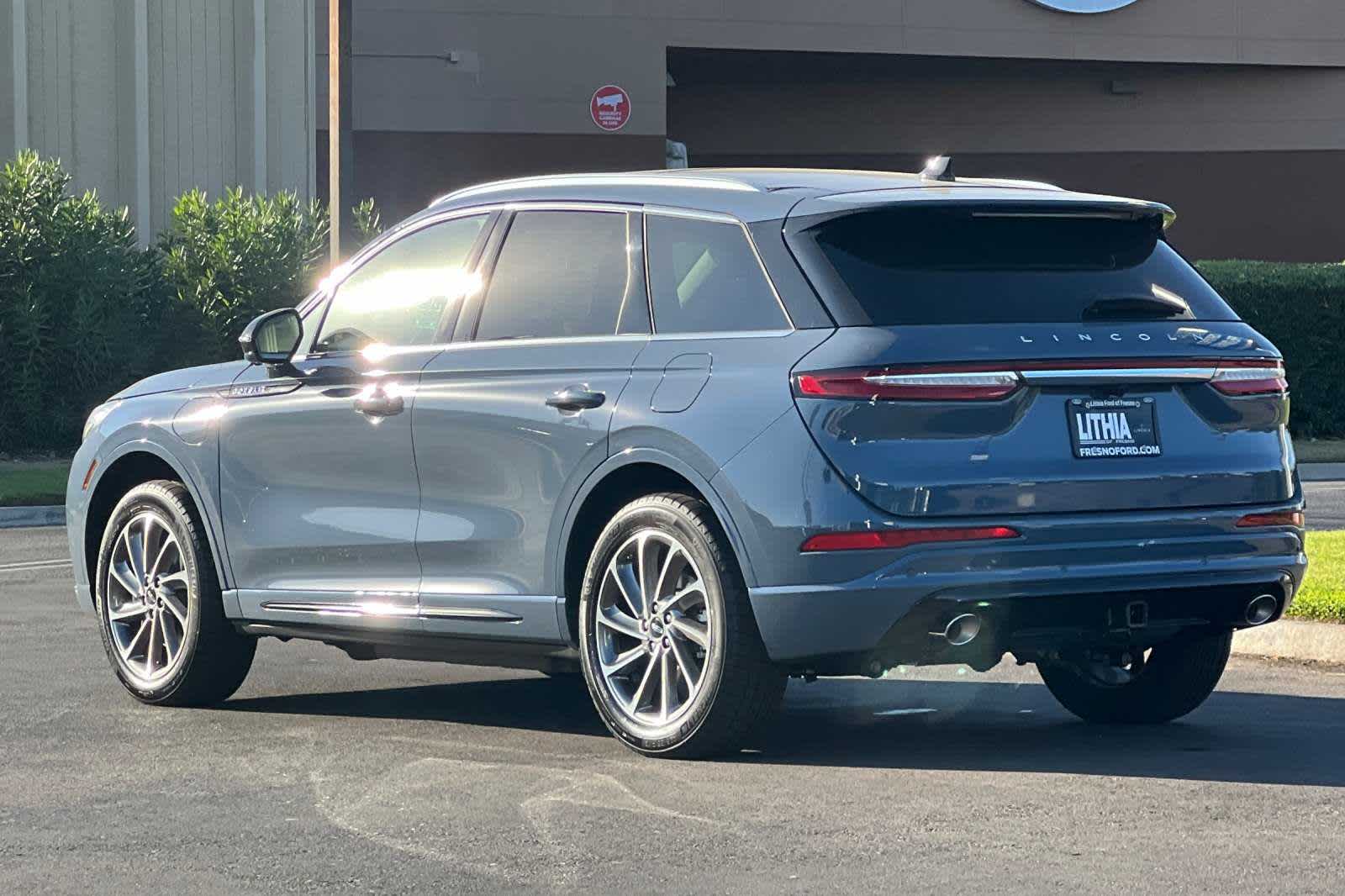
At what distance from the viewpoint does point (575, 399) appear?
7.39m

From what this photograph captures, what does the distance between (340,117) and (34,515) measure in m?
4.51

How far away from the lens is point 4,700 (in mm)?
8766

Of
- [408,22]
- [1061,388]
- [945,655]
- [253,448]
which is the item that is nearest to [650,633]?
[945,655]

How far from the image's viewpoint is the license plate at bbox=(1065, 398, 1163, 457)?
689 centimetres

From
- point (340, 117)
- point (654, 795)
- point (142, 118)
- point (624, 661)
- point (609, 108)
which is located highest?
point (609, 108)

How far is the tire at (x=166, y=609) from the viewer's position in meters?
8.71

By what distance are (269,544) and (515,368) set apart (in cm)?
139

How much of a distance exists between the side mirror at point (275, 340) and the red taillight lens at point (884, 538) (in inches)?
103

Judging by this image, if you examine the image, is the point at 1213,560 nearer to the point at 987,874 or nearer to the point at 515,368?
the point at 987,874

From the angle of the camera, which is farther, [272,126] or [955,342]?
[272,126]

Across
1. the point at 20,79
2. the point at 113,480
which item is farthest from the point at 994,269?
the point at 20,79

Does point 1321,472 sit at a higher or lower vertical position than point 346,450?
lower

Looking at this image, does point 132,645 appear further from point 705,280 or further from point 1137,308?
point 1137,308

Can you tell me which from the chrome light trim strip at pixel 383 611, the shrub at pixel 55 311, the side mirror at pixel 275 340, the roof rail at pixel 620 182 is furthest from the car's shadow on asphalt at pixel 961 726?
the shrub at pixel 55 311
